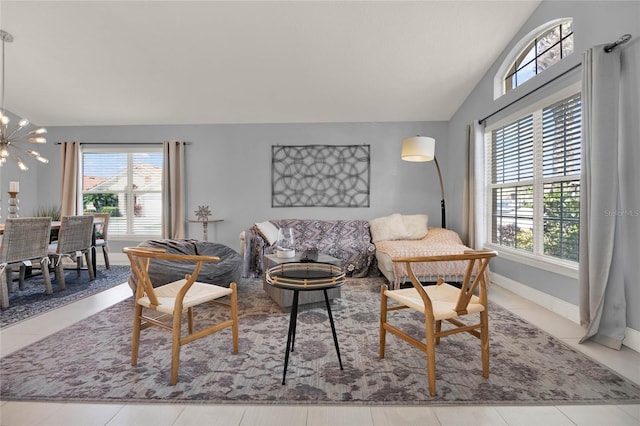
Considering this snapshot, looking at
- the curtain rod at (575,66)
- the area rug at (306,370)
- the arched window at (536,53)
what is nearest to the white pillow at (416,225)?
the curtain rod at (575,66)

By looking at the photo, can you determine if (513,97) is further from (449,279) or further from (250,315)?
(250,315)

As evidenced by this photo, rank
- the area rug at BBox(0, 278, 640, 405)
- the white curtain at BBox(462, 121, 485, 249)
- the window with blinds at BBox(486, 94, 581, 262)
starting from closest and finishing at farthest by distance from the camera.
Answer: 1. the area rug at BBox(0, 278, 640, 405)
2. the window with blinds at BBox(486, 94, 581, 262)
3. the white curtain at BBox(462, 121, 485, 249)

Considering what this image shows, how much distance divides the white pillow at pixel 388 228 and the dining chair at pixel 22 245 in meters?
3.95

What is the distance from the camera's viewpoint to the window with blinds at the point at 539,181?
2.69 meters

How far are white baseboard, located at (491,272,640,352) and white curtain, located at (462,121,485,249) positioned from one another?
0.60 m

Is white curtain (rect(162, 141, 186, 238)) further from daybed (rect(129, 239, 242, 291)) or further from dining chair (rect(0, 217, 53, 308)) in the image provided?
dining chair (rect(0, 217, 53, 308))

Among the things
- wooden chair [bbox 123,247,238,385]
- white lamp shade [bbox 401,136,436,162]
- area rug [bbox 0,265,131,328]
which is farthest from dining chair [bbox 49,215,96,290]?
white lamp shade [bbox 401,136,436,162]

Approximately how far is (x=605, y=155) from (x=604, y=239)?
1.93ft

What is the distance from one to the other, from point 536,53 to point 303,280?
355 cm

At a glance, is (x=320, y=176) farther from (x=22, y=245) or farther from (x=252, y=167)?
(x=22, y=245)

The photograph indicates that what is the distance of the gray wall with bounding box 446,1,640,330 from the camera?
2.11 m

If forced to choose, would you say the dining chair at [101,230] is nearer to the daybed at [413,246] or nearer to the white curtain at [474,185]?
the daybed at [413,246]

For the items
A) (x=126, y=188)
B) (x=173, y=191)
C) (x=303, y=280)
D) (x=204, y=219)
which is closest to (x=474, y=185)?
(x=303, y=280)

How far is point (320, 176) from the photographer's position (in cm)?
512
